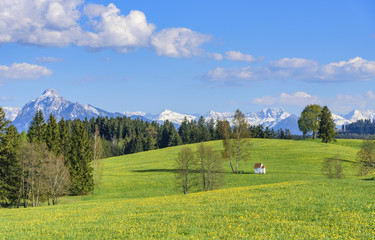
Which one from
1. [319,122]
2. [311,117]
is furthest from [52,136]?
[311,117]

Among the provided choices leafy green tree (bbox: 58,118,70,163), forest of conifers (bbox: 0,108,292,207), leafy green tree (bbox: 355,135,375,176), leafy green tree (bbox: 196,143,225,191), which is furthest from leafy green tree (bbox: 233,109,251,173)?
leafy green tree (bbox: 58,118,70,163)

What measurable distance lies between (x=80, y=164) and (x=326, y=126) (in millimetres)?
105719

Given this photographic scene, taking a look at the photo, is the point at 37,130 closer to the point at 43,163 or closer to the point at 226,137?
the point at 43,163

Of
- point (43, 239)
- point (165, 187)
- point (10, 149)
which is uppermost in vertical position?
point (10, 149)

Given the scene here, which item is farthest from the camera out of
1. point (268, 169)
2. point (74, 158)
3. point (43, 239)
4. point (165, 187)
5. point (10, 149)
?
point (268, 169)

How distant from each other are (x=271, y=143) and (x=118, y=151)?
91.9 metres

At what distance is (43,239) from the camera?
19703 mm

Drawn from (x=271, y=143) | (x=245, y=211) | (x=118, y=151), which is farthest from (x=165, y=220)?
(x=118, y=151)

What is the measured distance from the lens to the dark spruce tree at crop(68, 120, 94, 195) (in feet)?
234

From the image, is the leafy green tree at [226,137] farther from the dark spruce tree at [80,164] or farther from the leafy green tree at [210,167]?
the dark spruce tree at [80,164]

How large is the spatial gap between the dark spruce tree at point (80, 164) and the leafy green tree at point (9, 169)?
1370 centimetres

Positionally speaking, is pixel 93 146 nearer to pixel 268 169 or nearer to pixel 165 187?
pixel 165 187

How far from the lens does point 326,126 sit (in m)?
136

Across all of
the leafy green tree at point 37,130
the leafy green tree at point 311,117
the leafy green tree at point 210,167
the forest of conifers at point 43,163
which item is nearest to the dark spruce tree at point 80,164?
the forest of conifers at point 43,163
